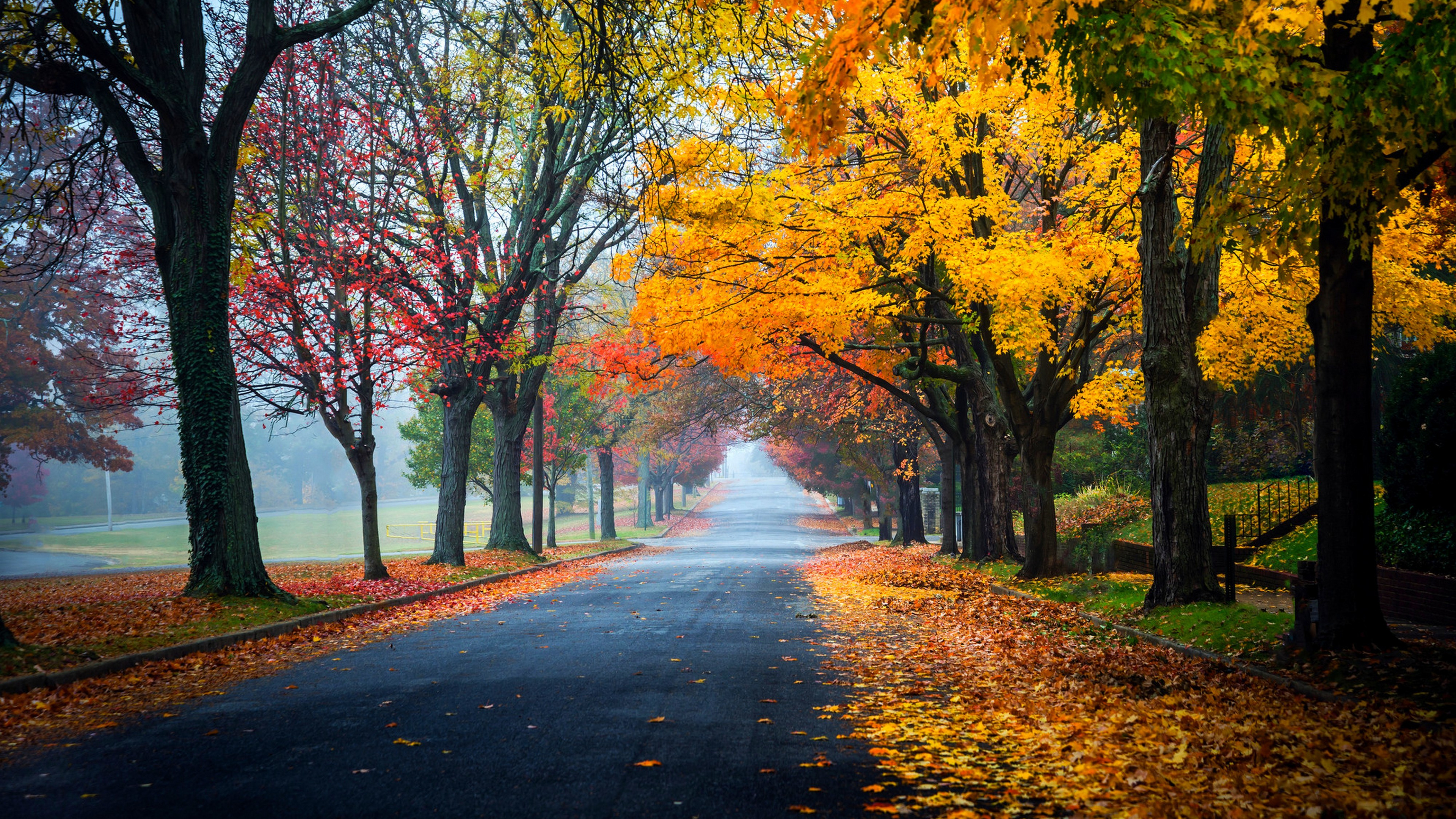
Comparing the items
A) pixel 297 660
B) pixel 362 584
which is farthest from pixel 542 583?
pixel 297 660

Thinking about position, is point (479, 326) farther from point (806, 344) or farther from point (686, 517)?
point (686, 517)

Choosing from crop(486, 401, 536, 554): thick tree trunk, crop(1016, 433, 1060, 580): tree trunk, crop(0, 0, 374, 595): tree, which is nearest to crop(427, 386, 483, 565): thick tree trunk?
crop(486, 401, 536, 554): thick tree trunk

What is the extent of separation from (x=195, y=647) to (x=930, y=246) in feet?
39.9

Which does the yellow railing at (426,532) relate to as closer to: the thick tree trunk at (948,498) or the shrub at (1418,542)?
the thick tree trunk at (948,498)

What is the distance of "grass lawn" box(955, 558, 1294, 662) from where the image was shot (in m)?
8.98

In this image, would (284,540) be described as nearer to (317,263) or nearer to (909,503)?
(909,503)

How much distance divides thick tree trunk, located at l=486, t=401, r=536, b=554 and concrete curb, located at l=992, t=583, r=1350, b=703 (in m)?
16.9

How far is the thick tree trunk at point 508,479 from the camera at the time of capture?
25375mm

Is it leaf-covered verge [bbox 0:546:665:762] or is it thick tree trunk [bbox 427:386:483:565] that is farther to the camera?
thick tree trunk [bbox 427:386:483:565]

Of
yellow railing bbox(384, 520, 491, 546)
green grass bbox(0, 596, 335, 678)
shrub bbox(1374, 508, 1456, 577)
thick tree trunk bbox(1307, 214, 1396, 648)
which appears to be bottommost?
yellow railing bbox(384, 520, 491, 546)

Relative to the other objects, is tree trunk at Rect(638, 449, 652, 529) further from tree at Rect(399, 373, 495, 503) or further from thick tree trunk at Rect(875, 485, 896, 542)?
tree at Rect(399, 373, 495, 503)

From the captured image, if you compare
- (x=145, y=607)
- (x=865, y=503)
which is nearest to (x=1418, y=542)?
(x=145, y=607)

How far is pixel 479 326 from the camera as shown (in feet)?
64.5

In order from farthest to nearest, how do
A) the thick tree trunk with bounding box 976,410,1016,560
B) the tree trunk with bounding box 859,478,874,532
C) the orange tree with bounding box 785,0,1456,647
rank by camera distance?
the tree trunk with bounding box 859,478,874,532 < the thick tree trunk with bounding box 976,410,1016,560 < the orange tree with bounding box 785,0,1456,647
